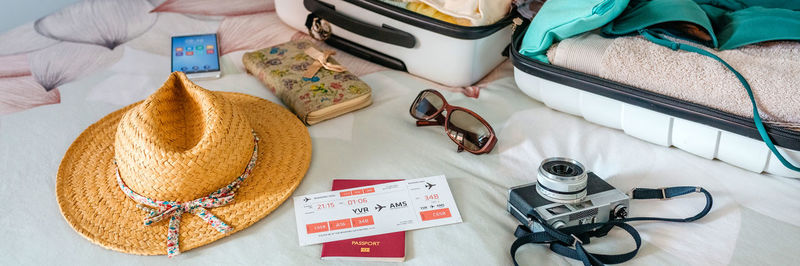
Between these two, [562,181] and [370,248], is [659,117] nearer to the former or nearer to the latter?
[562,181]

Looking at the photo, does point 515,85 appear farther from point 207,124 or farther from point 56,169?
point 56,169

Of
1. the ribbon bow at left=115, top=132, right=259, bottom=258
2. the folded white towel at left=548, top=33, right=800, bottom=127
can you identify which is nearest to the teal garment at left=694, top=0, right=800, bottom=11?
the folded white towel at left=548, top=33, right=800, bottom=127

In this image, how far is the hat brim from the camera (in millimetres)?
829

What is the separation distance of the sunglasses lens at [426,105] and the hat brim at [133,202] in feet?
0.65

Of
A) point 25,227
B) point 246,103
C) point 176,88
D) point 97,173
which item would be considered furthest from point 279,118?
point 25,227

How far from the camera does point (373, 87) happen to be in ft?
3.92

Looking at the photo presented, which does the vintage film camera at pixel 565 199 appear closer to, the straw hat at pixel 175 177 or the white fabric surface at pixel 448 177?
the white fabric surface at pixel 448 177

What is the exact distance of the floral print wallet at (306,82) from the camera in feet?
3.56

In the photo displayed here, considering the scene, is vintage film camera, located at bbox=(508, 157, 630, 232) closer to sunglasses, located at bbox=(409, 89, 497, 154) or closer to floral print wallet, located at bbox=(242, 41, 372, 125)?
sunglasses, located at bbox=(409, 89, 497, 154)

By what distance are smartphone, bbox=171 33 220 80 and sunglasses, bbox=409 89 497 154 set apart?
1.46ft

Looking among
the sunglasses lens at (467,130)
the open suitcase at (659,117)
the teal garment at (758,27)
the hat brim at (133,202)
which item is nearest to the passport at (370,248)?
the hat brim at (133,202)

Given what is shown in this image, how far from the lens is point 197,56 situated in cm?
128

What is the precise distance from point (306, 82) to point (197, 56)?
30 centimetres

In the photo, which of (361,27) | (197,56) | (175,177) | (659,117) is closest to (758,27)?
(659,117)
